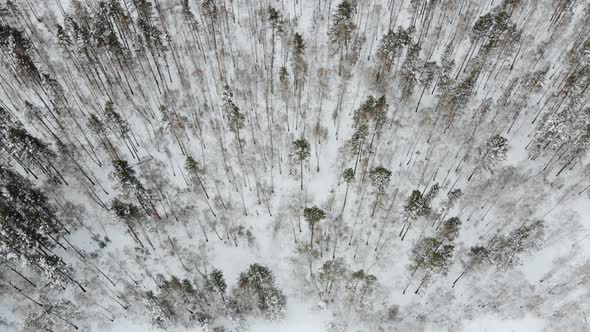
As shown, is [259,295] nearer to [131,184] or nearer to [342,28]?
[131,184]

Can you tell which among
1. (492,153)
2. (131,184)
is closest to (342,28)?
(492,153)

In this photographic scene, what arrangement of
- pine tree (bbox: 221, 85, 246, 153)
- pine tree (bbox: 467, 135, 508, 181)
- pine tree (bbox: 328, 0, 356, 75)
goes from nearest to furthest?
pine tree (bbox: 467, 135, 508, 181) → pine tree (bbox: 221, 85, 246, 153) → pine tree (bbox: 328, 0, 356, 75)

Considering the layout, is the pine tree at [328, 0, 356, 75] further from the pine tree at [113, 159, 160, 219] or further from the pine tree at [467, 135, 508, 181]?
the pine tree at [113, 159, 160, 219]

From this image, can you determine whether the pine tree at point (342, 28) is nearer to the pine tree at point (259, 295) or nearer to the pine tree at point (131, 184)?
the pine tree at point (131, 184)

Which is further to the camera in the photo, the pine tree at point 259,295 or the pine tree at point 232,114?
A: the pine tree at point 232,114

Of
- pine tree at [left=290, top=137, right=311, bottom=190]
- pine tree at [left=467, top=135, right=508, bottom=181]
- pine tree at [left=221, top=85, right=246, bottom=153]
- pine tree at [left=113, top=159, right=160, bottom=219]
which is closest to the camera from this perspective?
pine tree at [left=113, top=159, right=160, bottom=219]

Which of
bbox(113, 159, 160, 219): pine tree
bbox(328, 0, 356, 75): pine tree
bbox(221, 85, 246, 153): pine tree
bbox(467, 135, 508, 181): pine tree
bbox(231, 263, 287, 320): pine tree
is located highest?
bbox(328, 0, 356, 75): pine tree

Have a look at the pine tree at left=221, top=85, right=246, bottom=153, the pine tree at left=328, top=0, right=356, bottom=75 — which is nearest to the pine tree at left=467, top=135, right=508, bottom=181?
the pine tree at left=328, top=0, right=356, bottom=75

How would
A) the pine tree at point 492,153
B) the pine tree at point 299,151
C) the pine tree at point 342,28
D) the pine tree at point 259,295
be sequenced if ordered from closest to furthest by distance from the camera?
the pine tree at point 259,295
the pine tree at point 492,153
the pine tree at point 299,151
the pine tree at point 342,28

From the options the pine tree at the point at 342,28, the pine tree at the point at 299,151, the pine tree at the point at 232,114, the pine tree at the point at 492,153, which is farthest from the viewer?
the pine tree at the point at 342,28

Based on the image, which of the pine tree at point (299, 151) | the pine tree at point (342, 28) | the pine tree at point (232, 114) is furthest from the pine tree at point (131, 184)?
the pine tree at point (342, 28)

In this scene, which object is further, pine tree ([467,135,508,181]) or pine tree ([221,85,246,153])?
pine tree ([221,85,246,153])

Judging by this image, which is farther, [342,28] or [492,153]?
[342,28]
